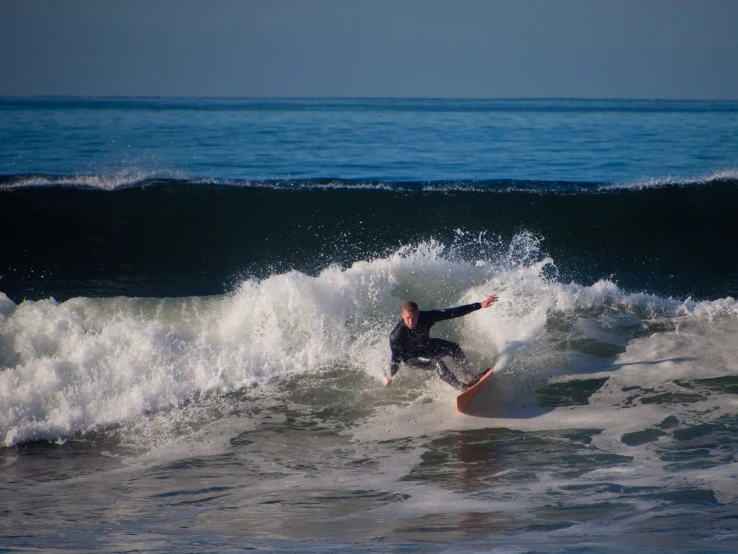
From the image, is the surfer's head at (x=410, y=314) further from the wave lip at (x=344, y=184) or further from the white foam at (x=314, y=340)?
the wave lip at (x=344, y=184)

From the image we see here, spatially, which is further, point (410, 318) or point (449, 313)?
point (449, 313)

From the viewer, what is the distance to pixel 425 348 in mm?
8344

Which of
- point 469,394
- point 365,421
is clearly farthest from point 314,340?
point 469,394

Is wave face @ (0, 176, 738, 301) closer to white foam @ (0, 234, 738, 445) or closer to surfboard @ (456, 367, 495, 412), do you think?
white foam @ (0, 234, 738, 445)

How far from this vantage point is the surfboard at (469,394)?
803 cm

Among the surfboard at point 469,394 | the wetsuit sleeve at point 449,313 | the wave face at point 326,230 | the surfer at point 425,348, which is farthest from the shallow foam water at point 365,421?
the wave face at point 326,230

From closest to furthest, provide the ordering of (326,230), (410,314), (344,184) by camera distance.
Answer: (410,314) < (326,230) < (344,184)

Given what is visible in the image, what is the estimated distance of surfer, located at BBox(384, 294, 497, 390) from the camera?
26.9 ft

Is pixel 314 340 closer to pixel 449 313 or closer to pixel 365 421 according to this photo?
pixel 365 421

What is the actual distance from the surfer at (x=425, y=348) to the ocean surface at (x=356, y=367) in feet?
1.40

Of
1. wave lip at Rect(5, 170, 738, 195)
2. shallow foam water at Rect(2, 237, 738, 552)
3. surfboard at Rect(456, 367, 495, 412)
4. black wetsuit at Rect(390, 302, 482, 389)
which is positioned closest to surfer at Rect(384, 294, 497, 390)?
black wetsuit at Rect(390, 302, 482, 389)

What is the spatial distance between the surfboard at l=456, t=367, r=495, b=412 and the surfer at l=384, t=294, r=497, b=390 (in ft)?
0.43

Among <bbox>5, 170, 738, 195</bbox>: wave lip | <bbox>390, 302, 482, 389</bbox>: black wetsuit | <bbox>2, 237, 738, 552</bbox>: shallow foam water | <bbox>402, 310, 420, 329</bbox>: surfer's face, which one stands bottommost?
<bbox>2, 237, 738, 552</bbox>: shallow foam water

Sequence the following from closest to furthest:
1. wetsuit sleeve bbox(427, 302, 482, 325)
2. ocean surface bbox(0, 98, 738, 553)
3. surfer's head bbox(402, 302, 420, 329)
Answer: ocean surface bbox(0, 98, 738, 553) < surfer's head bbox(402, 302, 420, 329) < wetsuit sleeve bbox(427, 302, 482, 325)
